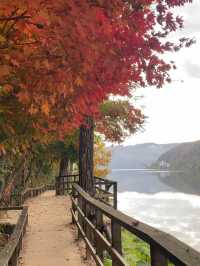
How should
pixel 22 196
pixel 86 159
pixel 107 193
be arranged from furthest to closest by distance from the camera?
pixel 22 196 < pixel 107 193 < pixel 86 159

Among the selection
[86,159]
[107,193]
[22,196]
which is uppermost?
[86,159]

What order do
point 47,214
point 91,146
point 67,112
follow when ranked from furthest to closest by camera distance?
1. point 47,214
2. point 91,146
3. point 67,112

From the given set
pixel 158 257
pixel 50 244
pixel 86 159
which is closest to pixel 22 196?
pixel 86 159

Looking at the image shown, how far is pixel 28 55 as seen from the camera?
550cm

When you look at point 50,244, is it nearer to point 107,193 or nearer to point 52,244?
point 52,244

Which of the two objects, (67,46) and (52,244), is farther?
(52,244)

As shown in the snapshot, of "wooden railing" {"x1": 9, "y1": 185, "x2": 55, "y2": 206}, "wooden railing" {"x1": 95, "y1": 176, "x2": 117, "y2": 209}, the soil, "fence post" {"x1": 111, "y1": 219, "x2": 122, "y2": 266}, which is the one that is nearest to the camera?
"fence post" {"x1": 111, "y1": 219, "x2": 122, "y2": 266}

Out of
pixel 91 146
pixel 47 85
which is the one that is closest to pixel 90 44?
pixel 47 85

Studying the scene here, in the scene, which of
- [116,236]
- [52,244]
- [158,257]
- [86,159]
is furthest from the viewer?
[86,159]

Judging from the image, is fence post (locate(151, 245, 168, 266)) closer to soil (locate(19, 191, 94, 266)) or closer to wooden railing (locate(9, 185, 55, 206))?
soil (locate(19, 191, 94, 266))

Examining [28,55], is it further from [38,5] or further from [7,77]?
[38,5]

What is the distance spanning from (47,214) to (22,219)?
9441 mm

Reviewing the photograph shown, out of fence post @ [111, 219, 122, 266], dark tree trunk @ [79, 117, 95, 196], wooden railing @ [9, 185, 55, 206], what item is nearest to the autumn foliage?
fence post @ [111, 219, 122, 266]

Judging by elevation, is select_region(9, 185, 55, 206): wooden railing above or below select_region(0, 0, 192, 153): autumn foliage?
below
